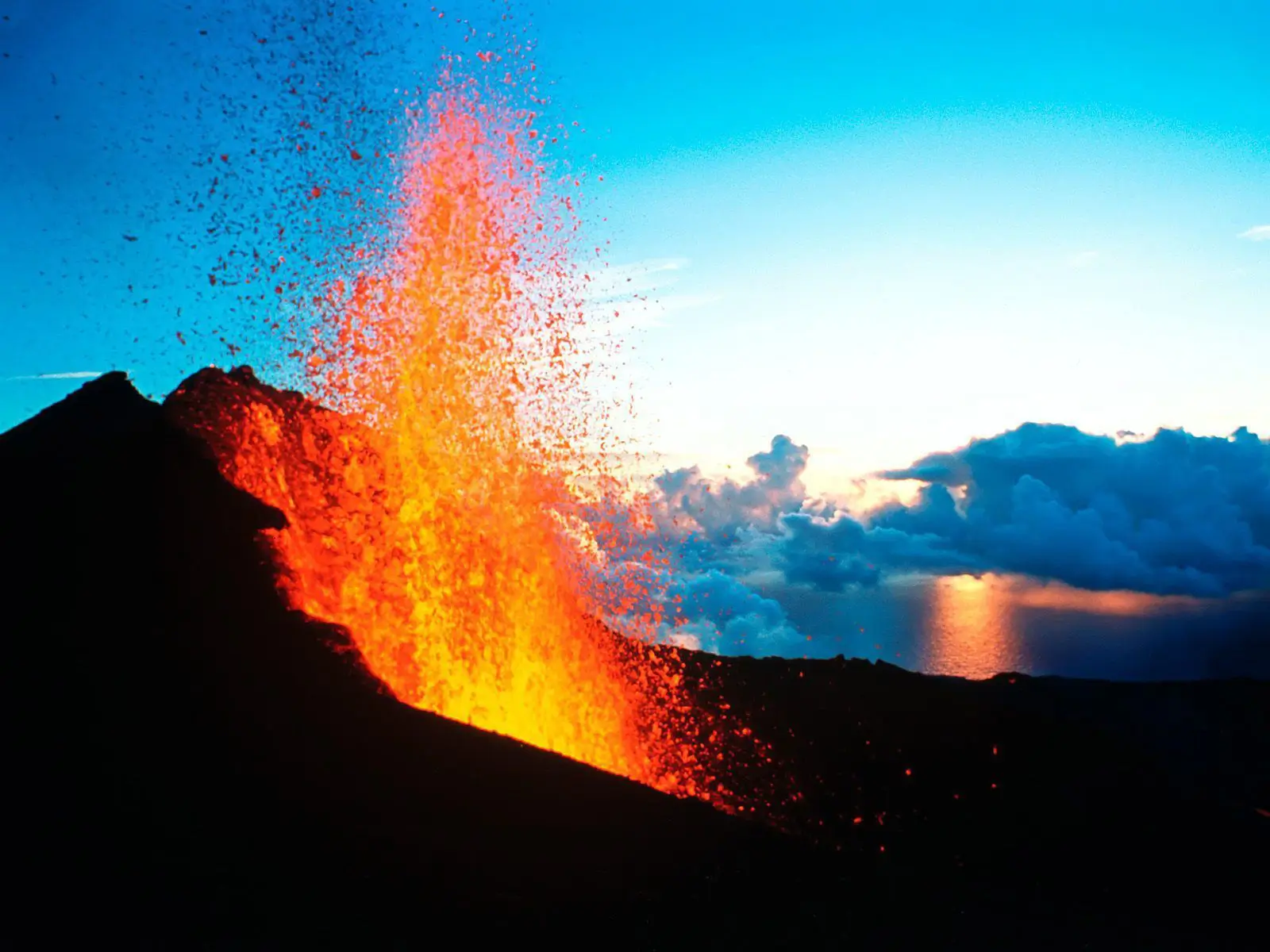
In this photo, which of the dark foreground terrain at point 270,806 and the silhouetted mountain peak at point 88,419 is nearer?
the dark foreground terrain at point 270,806

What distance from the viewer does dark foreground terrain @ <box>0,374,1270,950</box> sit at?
8.08 m

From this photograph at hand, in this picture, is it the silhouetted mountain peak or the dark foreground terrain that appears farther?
the silhouetted mountain peak

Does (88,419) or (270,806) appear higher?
(88,419)

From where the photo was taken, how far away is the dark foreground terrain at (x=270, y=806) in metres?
8.08

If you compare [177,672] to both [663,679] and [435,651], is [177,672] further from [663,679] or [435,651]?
[663,679]

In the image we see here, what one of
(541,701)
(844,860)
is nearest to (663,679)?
(541,701)

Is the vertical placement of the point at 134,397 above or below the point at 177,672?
above

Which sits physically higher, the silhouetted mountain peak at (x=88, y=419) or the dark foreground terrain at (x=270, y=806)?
the silhouetted mountain peak at (x=88, y=419)

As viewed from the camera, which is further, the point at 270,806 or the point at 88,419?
the point at 88,419

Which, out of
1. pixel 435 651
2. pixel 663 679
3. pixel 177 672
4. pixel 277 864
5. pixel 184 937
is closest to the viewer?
pixel 184 937

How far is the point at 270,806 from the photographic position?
8.71 m

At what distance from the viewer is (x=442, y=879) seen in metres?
8.44

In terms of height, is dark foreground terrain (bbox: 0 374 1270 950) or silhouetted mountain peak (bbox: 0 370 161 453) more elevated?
silhouetted mountain peak (bbox: 0 370 161 453)

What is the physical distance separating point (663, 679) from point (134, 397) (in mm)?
17944
